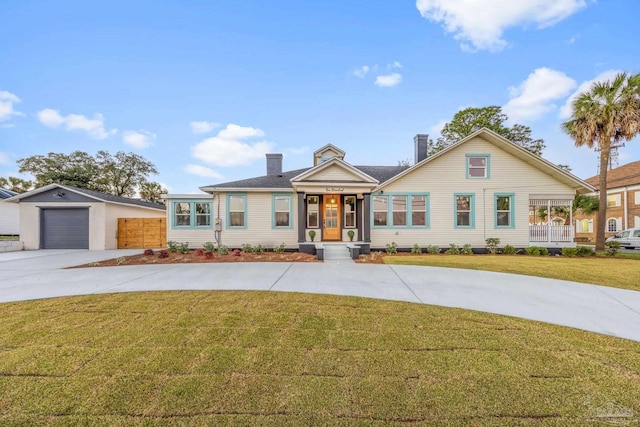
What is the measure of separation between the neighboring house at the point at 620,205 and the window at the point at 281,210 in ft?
92.4

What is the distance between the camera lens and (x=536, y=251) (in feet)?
40.7

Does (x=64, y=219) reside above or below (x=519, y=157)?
below

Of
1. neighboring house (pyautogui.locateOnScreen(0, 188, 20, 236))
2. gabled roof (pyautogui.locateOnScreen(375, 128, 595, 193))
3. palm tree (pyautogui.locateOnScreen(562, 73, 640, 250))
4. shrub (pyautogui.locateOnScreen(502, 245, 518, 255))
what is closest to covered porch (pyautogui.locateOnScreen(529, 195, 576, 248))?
gabled roof (pyautogui.locateOnScreen(375, 128, 595, 193))

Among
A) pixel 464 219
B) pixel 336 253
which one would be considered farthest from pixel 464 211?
pixel 336 253

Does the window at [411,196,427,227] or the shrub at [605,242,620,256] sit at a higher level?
the window at [411,196,427,227]

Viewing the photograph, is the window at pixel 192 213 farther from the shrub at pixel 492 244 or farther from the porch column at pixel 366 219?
the shrub at pixel 492 244

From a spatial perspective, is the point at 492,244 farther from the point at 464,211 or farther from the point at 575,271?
the point at 575,271

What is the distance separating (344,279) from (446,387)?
471cm

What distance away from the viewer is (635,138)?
40.4 feet

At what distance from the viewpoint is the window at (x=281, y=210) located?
1330 centimetres

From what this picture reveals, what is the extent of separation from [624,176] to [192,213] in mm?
38291

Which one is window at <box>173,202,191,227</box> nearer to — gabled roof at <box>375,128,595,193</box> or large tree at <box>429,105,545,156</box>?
gabled roof at <box>375,128,595,193</box>

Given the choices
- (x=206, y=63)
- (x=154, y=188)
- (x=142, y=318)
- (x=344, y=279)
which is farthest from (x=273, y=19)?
(x=154, y=188)

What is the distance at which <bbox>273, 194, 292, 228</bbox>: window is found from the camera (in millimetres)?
13305
